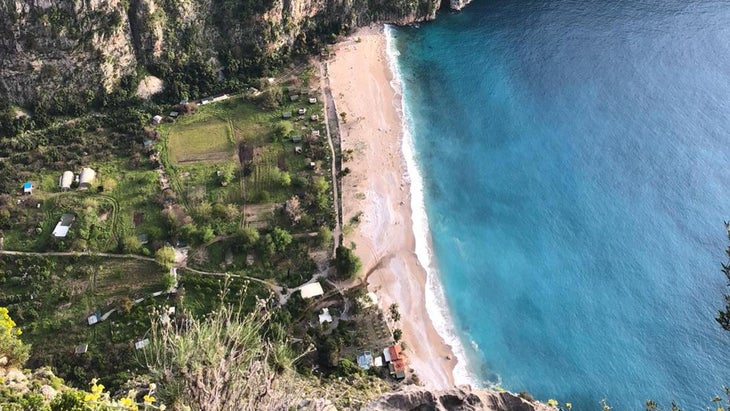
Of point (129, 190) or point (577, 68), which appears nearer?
point (129, 190)

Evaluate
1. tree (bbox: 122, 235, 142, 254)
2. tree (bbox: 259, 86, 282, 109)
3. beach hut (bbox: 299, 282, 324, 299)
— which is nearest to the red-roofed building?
beach hut (bbox: 299, 282, 324, 299)

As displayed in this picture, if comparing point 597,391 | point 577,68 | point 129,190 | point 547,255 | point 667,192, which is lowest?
point 597,391

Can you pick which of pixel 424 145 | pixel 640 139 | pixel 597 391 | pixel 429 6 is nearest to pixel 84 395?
pixel 597 391

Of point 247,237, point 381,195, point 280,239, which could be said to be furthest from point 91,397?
point 381,195

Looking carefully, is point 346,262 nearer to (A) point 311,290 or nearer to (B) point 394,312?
(A) point 311,290

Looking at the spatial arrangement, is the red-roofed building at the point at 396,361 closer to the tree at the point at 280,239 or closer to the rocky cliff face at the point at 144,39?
the tree at the point at 280,239

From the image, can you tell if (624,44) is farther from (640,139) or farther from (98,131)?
(98,131)

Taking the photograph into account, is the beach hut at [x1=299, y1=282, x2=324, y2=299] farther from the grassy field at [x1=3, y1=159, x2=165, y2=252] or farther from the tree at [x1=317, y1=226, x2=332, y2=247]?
the grassy field at [x1=3, y1=159, x2=165, y2=252]
